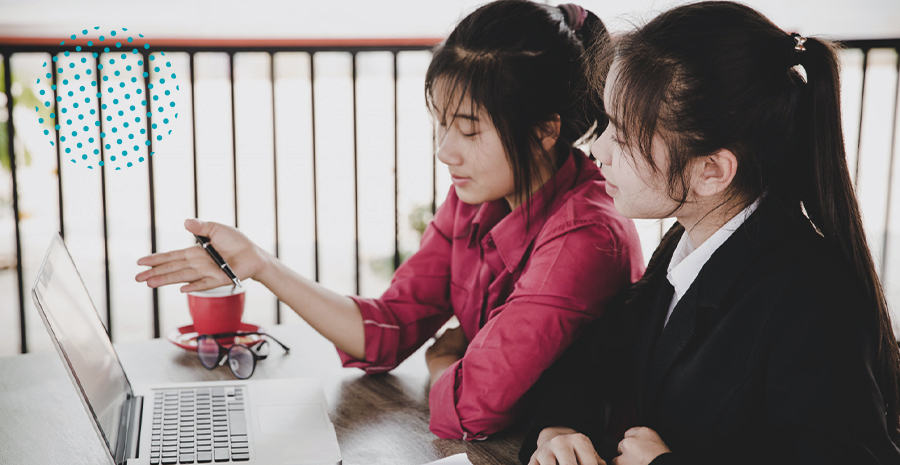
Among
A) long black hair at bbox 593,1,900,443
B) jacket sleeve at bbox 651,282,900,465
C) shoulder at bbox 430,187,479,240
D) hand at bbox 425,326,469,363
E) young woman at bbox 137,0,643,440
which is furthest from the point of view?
shoulder at bbox 430,187,479,240

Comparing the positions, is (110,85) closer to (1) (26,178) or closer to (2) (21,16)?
(2) (21,16)

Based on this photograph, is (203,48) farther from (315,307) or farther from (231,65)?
(315,307)

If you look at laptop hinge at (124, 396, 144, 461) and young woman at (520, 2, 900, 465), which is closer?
young woman at (520, 2, 900, 465)

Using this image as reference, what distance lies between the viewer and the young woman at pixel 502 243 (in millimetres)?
999

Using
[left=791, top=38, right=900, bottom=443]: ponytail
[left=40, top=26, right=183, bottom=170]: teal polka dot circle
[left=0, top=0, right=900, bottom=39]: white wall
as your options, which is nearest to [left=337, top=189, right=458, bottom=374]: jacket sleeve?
[left=791, top=38, right=900, bottom=443]: ponytail

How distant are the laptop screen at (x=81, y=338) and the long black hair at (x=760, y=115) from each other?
68 centimetres

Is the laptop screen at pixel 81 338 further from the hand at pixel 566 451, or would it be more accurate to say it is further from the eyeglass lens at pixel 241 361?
the hand at pixel 566 451

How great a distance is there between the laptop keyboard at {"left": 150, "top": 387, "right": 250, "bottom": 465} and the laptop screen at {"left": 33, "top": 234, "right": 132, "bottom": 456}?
2.2 inches

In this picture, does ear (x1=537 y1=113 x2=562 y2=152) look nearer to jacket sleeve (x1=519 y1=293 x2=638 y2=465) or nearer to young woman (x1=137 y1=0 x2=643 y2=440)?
young woman (x1=137 y1=0 x2=643 y2=440)

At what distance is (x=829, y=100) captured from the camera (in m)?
0.78

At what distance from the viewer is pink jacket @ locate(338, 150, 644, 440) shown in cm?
99

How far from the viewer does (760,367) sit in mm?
746

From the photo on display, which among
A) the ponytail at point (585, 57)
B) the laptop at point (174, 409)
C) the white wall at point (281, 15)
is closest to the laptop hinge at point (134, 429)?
the laptop at point (174, 409)

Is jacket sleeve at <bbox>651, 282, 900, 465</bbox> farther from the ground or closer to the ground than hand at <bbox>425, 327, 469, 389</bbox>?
farther from the ground
